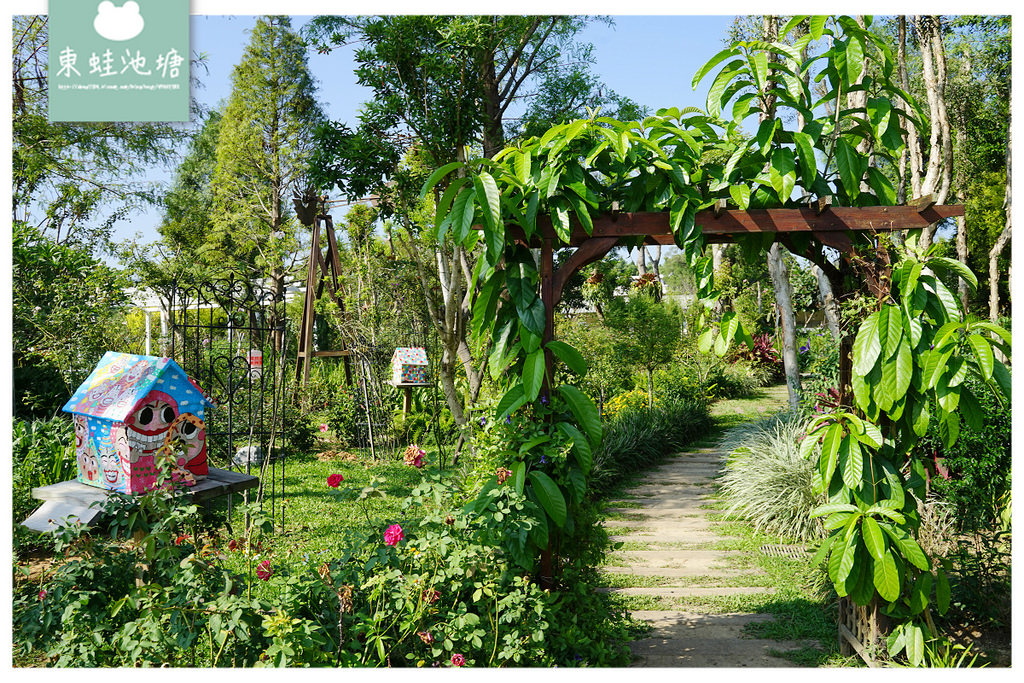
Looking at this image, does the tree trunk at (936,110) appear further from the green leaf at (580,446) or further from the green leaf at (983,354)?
the green leaf at (580,446)

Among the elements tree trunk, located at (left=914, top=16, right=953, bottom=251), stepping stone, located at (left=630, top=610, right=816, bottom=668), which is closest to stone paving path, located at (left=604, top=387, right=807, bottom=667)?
stepping stone, located at (left=630, top=610, right=816, bottom=668)

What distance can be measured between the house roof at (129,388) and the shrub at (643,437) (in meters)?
3.19

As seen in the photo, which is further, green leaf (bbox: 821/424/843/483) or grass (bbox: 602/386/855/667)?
grass (bbox: 602/386/855/667)

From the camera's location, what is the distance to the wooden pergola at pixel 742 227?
278cm

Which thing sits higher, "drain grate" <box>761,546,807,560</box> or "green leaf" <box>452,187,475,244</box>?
"green leaf" <box>452,187,475,244</box>

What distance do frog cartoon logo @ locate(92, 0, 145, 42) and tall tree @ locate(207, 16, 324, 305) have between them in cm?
1307

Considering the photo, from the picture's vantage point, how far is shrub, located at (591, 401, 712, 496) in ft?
21.7

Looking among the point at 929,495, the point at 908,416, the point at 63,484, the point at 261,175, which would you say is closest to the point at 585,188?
the point at 908,416

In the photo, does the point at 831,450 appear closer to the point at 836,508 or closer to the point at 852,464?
the point at 852,464

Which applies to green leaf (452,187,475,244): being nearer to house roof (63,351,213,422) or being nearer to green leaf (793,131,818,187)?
green leaf (793,131,818,187)

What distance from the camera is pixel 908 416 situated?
8.88 ft

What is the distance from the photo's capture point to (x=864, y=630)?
2.93 metres

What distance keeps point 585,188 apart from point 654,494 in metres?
4.14
